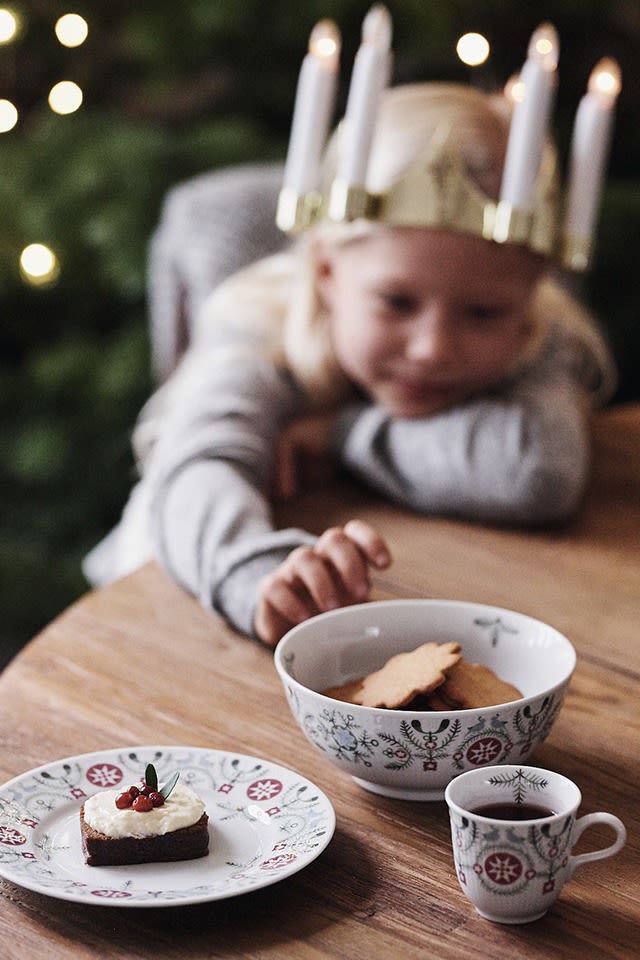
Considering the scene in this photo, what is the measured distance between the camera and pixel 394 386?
138 centimetres

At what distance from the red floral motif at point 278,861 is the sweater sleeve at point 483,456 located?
2.24ft

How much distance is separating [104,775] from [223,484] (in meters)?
0.50

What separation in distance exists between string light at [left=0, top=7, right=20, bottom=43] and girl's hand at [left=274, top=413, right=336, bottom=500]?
0.90 metres

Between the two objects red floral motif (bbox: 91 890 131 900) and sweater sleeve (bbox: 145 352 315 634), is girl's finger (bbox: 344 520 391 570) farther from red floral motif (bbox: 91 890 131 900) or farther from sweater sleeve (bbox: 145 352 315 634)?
red floral motif (bbox: 91 890 131 900)

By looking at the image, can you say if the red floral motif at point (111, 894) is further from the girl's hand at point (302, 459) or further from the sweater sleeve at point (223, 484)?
the girl's hand at point (302, 459)

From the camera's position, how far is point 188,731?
80 centimetres

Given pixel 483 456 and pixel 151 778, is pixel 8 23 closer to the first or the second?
pixel 483 456

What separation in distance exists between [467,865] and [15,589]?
146 centimetres

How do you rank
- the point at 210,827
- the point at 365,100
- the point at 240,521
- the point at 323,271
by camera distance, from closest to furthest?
the point at 210,827
the point at 240,521
the point at 365,100
the point at 323,271

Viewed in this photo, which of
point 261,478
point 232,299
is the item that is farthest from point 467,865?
point 232,299

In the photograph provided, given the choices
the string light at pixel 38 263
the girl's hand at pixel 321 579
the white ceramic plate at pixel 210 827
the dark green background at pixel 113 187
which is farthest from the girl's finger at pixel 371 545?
the string light at pixel 38 263

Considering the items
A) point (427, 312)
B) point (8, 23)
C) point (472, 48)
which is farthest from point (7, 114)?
point (427, 312)

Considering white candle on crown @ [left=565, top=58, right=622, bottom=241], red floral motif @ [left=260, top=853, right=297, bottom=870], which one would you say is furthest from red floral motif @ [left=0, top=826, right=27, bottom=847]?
white candle on crown @ [left=565, top=58, right=622, bottom=241]

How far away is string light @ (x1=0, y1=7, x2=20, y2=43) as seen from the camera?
Result: 72.2 inches
